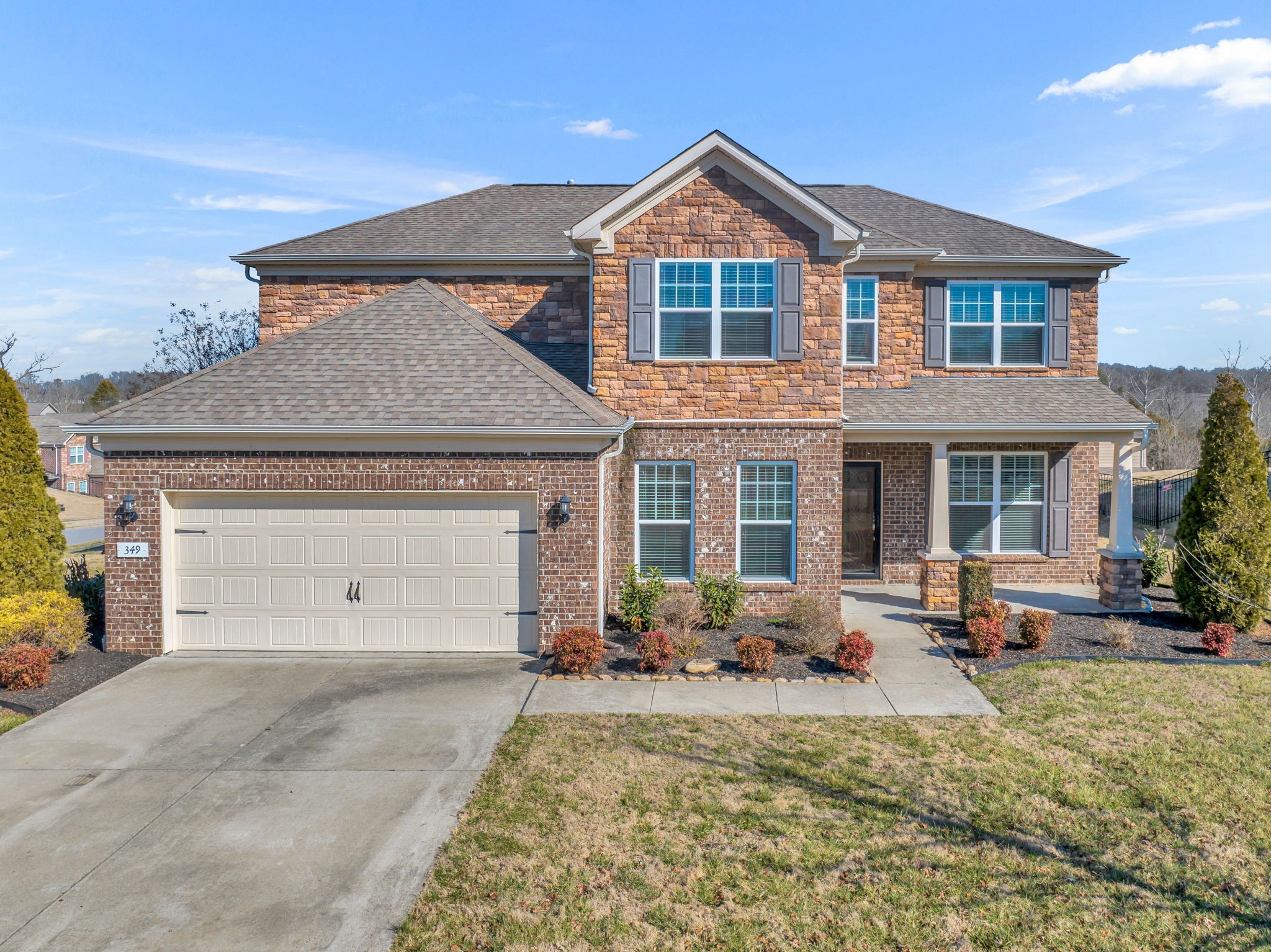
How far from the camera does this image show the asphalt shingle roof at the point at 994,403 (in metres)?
13.5

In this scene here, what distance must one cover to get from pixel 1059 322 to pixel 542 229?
9.89 meters

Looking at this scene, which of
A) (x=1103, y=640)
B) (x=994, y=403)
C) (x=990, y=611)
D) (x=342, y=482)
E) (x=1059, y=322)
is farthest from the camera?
(x=1059, y=322)

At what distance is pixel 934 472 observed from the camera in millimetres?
13547

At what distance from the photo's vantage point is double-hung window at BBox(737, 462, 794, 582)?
40.5 ft

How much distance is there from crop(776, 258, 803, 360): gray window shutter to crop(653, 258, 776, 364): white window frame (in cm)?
7

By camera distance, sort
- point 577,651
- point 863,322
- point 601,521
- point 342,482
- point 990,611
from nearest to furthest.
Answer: point 577,651 < point 342,482 < point 601,521 < point 990,611 < point 863,322

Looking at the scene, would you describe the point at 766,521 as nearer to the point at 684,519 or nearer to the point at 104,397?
the point at 684,519

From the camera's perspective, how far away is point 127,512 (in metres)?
10.5

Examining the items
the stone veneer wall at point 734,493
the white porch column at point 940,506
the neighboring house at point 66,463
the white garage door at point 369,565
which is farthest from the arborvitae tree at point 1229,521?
the neighboring house at point 66,463

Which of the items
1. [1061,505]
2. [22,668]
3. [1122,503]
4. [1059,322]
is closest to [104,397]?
[22,668]

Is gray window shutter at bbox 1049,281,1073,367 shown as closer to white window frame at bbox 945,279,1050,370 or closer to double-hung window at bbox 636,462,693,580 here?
white window frame at bbox 945,279,1050,370

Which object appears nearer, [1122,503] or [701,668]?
[701,668]

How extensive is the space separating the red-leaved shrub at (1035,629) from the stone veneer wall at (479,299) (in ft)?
28.4

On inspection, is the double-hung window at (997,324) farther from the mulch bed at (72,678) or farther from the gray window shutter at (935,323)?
the mulch bed at (72,678)
